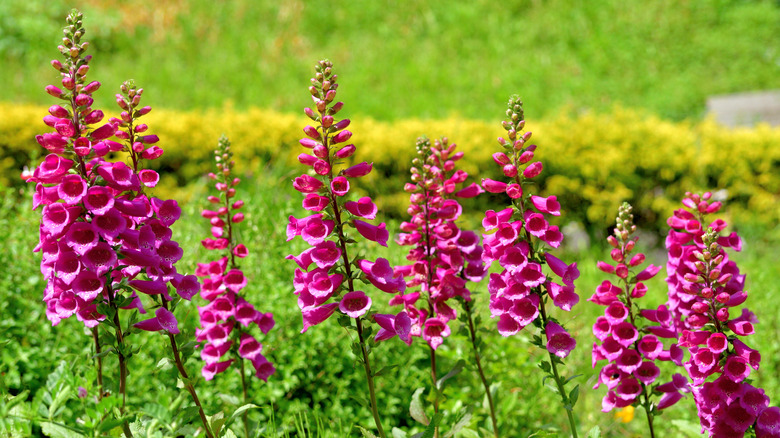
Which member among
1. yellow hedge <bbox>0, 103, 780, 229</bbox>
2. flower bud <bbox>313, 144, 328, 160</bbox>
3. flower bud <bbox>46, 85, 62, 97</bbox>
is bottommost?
yellow hedge <bbox>0, 103, 780, 229</bbox>

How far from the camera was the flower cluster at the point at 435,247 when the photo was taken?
8.23 feet

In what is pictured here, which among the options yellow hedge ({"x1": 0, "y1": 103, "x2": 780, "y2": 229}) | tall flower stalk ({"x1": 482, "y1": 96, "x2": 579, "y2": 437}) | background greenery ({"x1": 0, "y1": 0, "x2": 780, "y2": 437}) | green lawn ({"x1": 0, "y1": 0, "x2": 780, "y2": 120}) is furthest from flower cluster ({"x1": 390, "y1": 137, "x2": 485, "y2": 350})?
green lawn ({"x1": 0, "y1": 0, "x2": 780, "y2": 120})

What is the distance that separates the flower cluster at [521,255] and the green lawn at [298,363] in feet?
2.74

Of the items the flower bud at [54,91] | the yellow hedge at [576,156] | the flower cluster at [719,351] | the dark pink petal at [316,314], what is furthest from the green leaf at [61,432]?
the yellow hedge at [576,156]

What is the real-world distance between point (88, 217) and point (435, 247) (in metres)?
1.16

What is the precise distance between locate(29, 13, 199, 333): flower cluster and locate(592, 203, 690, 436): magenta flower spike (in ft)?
4.62

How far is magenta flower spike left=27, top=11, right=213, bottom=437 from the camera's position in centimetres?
202

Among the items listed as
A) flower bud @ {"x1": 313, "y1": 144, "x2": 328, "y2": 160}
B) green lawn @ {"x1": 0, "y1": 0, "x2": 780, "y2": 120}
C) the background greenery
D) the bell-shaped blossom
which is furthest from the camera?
green lawn @ {"x1": 0, "y1": 0, "x2": 780, "y2": 120}

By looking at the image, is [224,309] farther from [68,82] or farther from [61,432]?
[68,82]

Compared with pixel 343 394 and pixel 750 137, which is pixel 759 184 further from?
pixel 343 394

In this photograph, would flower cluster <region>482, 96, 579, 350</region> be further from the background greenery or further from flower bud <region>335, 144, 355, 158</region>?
the background greenery

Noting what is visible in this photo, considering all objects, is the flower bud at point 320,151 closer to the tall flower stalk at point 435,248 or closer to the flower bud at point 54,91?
the tall flower stalk at point 435,248

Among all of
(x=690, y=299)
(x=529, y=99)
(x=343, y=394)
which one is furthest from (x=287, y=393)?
(x=529, y=99)

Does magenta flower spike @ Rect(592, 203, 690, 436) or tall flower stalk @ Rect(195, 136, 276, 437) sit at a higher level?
tall flower stalk @ Rect(195, 136, 276, 437)
